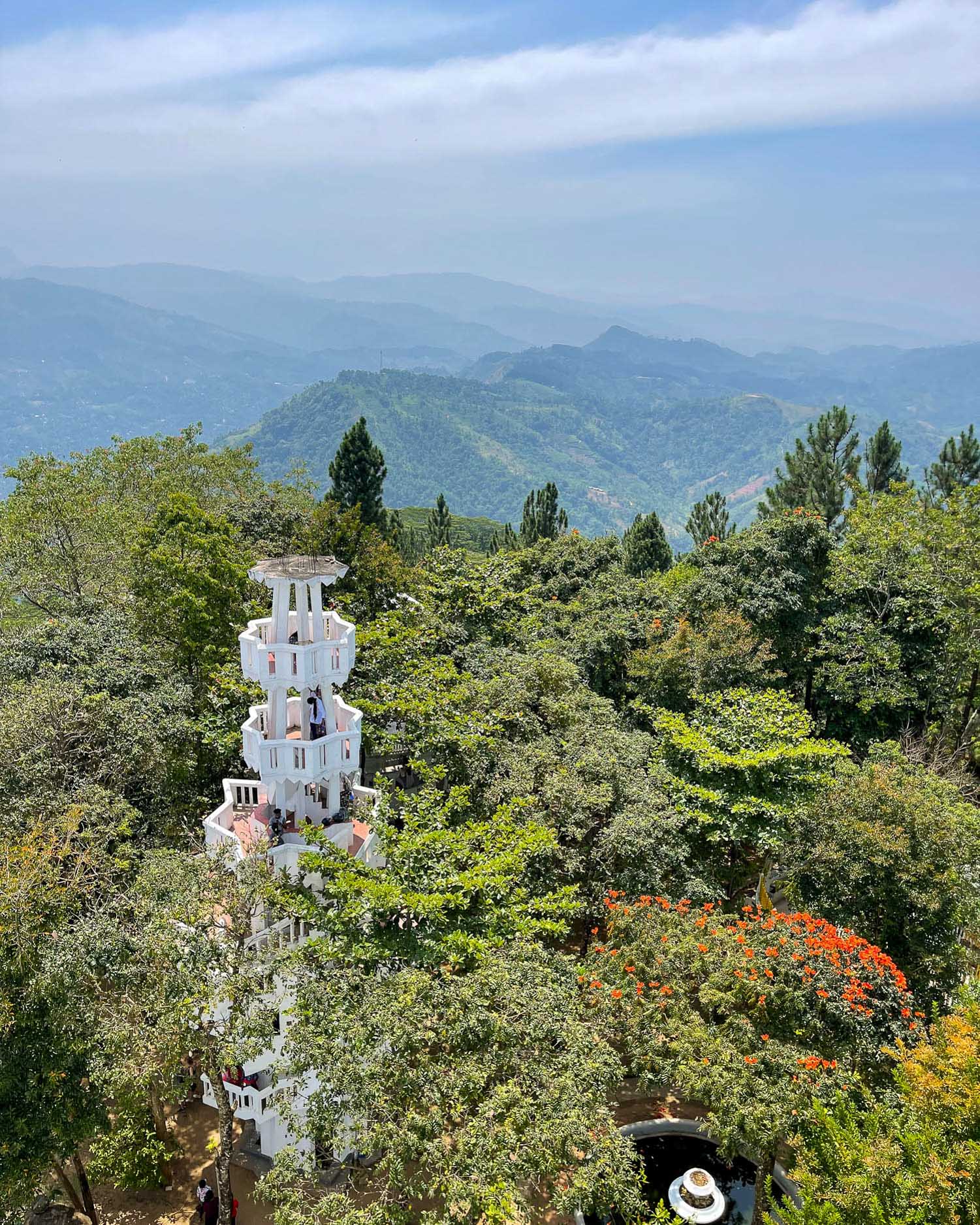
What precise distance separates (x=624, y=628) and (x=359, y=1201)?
15138mm

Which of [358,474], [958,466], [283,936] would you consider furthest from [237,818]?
[958,466]

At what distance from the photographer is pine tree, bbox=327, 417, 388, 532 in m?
33.6

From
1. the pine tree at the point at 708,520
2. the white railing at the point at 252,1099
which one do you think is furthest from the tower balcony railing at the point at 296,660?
the pine tree at the point at 708,520

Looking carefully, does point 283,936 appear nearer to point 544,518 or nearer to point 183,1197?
point 183,1197

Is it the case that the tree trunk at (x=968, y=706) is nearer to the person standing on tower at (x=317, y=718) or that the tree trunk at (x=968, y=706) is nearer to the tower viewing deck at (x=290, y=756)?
the tower viewing deck at (x=290, y=756)

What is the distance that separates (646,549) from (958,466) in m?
13.7

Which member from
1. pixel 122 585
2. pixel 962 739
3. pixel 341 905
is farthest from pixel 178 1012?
pixel 962 739

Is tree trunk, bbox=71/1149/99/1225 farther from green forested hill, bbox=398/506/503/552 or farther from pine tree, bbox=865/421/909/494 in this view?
green forested hill, bbox=398/506/503/552

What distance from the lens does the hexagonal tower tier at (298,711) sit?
13117 mm

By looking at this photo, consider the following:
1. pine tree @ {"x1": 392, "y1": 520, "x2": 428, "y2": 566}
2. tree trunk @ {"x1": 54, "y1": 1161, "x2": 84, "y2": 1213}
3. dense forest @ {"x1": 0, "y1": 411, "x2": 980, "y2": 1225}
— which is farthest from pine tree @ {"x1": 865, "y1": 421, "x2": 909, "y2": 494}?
tree trunk @ {"x1": 54, "y1": 1161, "x2": 84, "y2": 1213}

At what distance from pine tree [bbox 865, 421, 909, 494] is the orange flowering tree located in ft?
90.0

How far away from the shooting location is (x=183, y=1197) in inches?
529

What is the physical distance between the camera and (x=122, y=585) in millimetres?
25234

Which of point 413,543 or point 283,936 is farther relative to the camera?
point 413,543
